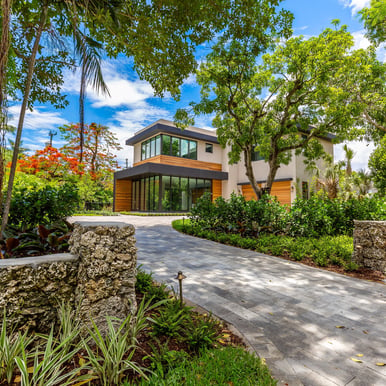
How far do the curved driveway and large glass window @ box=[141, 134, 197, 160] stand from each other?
1463 centimetres

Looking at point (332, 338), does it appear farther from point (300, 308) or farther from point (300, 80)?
point (300, 80)

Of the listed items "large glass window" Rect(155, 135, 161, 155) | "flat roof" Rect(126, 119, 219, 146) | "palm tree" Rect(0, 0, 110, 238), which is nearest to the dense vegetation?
"palm tree" Rect(0, 0, 110, 238)

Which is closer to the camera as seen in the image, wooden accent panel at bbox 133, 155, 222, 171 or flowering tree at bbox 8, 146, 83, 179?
flowering tree at bbox 8, 146, 83, 179

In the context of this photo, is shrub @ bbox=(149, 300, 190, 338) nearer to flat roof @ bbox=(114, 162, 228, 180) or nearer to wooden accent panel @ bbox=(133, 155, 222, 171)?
flat roof @ bbox=(114, 162, 228, 180)

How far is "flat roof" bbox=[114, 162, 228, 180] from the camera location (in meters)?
16.7

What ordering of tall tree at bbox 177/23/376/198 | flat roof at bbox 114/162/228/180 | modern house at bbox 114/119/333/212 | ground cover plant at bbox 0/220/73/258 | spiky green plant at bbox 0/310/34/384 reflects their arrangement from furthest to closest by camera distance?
modern house at bbox 114/119/333/212, flat roof at bbox 114/162/228/180, tall tree at bbox 177/23/376/198, ground cover plant at bbox 0/220/73/258, spiky green plant at bbox 0/310/34/384

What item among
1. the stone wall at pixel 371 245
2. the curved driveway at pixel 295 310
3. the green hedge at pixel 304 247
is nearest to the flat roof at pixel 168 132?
the green hedge at pixel 304 247

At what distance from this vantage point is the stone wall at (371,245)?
4566 mm

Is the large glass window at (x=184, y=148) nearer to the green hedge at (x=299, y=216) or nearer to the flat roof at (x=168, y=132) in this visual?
the flat roof at (x=168, y=132)

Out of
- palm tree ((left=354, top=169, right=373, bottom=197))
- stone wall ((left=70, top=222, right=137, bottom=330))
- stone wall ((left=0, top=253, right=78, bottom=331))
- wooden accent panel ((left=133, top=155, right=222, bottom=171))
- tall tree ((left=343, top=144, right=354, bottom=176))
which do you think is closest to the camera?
stone wall ((left=0, top=253, right=78, bottom=331))

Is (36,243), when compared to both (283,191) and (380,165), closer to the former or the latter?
(380,165)

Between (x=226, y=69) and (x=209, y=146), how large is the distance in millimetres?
13247

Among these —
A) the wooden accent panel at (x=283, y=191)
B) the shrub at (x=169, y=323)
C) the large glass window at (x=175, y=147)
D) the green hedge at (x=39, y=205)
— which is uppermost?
the large glass window at (x=175, y=147)

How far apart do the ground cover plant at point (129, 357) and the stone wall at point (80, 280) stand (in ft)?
0.31
